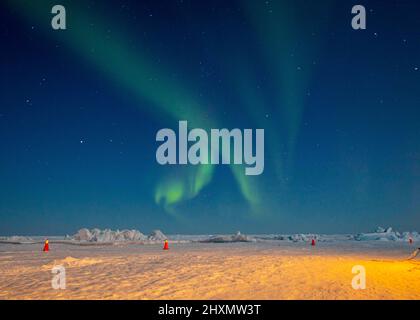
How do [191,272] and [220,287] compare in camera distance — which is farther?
[191,272]

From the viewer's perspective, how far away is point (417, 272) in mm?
10969

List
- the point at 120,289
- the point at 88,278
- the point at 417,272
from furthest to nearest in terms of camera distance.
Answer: the point at 417,272
the point at 88,278
the point at 120,289
